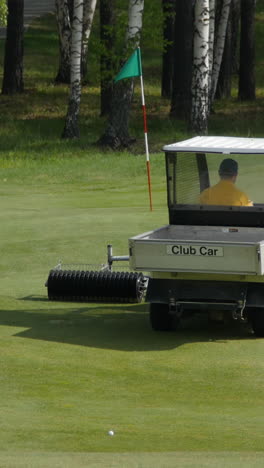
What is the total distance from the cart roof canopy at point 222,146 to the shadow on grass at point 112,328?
1759mm

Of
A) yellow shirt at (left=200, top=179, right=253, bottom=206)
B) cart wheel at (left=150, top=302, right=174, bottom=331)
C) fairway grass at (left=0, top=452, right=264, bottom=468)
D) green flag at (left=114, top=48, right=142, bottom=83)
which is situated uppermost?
green flag at (left=114, top=48, right=142, bottom=83)

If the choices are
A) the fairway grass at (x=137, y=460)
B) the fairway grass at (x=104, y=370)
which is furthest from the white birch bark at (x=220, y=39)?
the fairway grass at (x=137, y=460)

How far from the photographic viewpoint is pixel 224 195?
11.5 meters

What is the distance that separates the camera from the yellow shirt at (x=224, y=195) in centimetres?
1142

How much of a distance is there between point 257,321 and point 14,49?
3041 centimetres

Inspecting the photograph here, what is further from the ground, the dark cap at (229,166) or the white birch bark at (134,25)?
the white birch bark at (134,25)

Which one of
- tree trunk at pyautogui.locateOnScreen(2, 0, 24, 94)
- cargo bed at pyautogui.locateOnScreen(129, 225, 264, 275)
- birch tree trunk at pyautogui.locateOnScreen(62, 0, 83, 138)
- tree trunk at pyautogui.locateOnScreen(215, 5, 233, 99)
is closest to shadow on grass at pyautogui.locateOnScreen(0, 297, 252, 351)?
cargo bed at pyautogui.locateOnScreen(129, 225, 264, 275)

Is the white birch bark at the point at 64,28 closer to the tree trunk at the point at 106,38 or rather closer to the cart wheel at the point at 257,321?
the tree trunk at the point at 106,38

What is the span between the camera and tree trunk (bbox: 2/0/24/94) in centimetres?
3891

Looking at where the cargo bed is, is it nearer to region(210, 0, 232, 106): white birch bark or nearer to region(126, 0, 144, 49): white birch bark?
region(126, 0, 144, 49): white birch bark

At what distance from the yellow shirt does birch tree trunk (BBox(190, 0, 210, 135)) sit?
1756cm

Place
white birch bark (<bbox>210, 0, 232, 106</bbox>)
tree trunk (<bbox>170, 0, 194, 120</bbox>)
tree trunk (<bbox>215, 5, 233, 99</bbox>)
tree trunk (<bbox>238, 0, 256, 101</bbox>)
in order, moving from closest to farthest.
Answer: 1. tree trunk (<bbox>170, 0, 194, 120</bbox>)
2. white birch bark (<bbox>210, 0, 232, 106</bbox>)
3. tree trunk (<bbox>238, 0, 256, 101</bbox>)
4. tree trunk (<bbox>215, 5, 233, 99</bbox>)

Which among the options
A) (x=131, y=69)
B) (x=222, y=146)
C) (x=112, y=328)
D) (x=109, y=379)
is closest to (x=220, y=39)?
(x=131, y=69)

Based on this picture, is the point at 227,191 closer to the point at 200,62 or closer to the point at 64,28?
the point at 200,62
